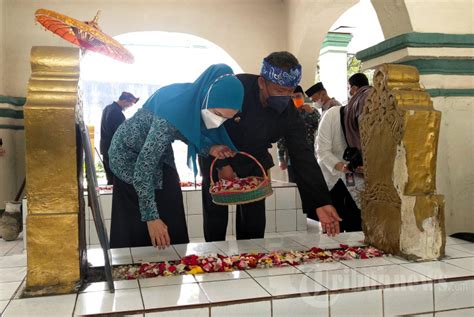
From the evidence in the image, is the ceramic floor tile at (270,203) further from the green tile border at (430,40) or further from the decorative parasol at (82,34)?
the decorative parasol at (82,34)

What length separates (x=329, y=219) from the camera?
2434mm

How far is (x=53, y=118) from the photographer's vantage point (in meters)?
1.64

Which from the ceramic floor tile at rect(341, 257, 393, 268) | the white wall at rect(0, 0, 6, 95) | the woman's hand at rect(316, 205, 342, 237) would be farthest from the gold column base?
the white wall at rect(0, 0, 6, 95)

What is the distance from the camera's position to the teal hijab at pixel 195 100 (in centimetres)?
208

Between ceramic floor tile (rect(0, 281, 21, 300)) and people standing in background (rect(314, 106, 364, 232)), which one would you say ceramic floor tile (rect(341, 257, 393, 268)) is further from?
ceramic floor tile (rect(0, 281, 21, 300))

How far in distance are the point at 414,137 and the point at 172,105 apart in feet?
3.83

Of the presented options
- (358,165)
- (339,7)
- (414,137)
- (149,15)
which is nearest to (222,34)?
(149,15)

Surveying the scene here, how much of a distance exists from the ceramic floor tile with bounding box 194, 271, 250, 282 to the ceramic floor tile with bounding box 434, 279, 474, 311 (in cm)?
79

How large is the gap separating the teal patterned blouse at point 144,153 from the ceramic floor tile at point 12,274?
587mm

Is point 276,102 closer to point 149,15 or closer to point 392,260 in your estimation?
point 392,260

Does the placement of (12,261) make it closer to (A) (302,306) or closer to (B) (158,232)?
(B) (158,232)

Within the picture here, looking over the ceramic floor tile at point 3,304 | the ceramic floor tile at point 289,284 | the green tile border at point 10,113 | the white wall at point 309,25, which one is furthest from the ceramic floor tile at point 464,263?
the green tile border at point 10,113

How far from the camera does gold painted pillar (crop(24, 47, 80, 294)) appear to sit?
5.36 feet

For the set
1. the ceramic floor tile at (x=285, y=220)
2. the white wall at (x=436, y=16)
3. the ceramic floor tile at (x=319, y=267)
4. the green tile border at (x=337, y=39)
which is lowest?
the ceramic floor tile at (x=285, y=220)
